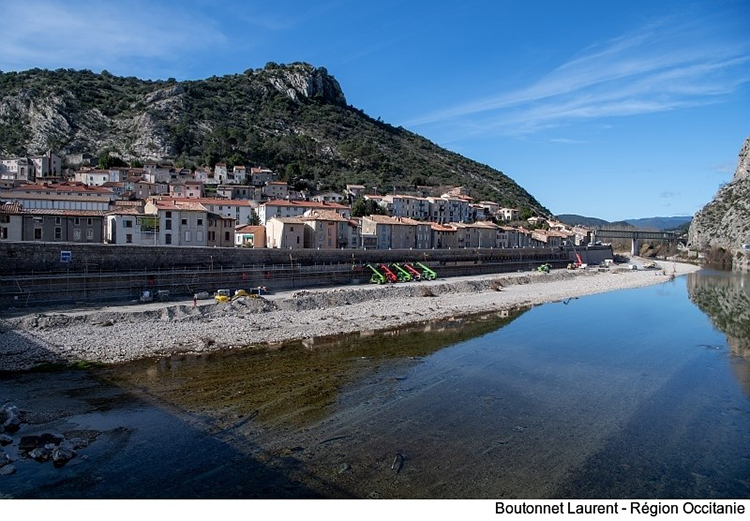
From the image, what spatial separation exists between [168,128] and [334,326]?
80.0 metres

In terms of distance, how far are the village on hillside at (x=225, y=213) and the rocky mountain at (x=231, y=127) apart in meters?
10.2

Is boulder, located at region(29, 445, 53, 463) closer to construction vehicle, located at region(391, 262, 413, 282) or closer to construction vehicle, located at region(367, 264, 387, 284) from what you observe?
construction vehicle, located at region(367, 264, 387, 284)

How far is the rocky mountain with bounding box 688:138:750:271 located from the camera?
8731 cm

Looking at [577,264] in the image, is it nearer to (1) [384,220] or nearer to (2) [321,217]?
(1) [384,220]

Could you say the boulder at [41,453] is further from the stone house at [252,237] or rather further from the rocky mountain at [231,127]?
the rocky mountain at [231,127]

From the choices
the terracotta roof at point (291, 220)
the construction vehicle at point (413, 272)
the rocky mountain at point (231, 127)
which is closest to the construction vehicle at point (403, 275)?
the construction vehicle at point (413, 272)

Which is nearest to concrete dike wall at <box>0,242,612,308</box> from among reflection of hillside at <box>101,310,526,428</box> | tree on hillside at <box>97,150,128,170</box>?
reflection of hillside at <box>101,310,526,428</box>

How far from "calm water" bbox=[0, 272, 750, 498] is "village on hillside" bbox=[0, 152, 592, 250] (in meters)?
19.5

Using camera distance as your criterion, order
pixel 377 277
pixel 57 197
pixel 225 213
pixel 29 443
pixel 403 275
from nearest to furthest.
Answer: pixel 29 443 < pixel 377 277 < pixel 403 275 < pixel 57 197 < pixel 225 213

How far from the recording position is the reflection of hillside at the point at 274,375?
14.5 metres

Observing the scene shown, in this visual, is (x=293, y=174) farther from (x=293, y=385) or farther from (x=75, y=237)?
(x=293, y=385)

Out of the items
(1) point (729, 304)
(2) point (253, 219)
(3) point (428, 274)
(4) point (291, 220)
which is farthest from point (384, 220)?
(1) point (729, 304)

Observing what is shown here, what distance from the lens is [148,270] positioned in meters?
30.1

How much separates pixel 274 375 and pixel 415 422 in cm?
598
